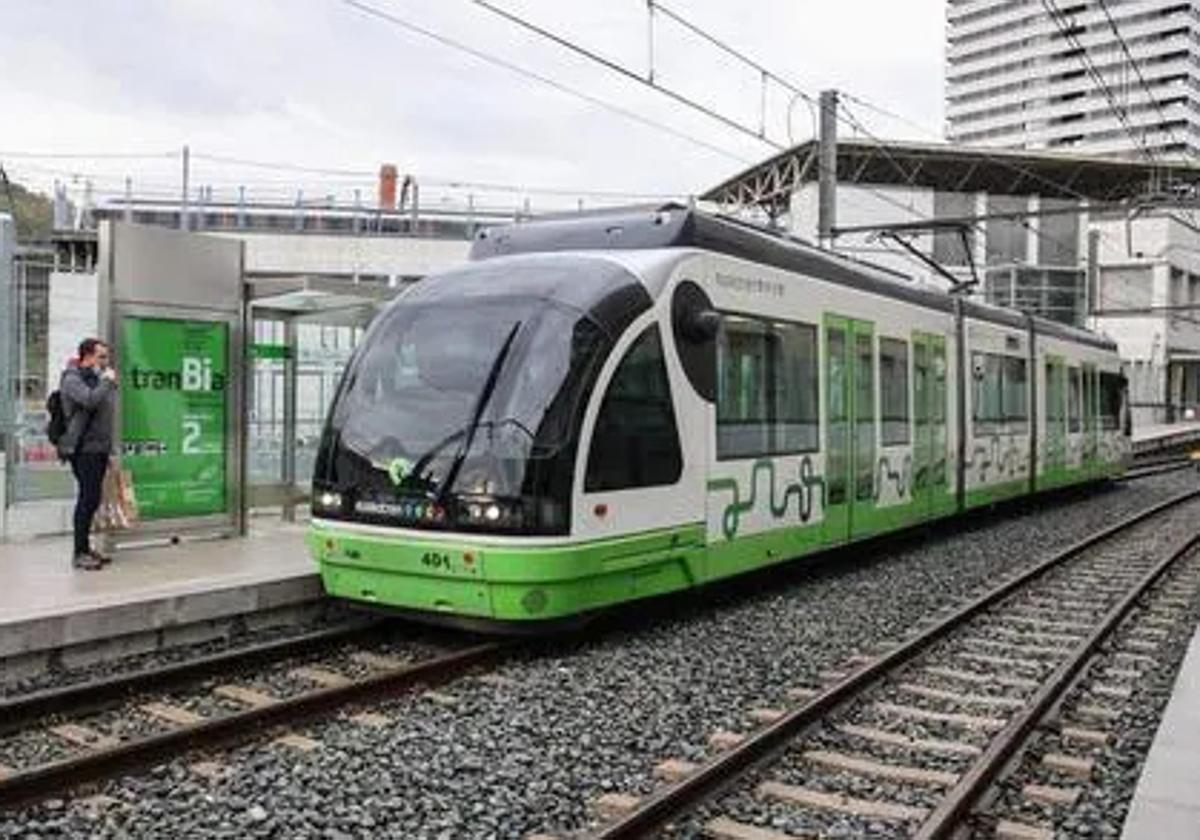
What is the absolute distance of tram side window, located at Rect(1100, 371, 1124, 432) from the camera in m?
25.8

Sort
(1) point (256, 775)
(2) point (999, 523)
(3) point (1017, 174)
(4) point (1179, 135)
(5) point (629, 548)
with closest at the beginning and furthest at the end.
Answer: (1) point (256, 775), (5) point (629, 548), (2) point (999, 523), (4) point (1179, 135), (3) point (1017, 174)

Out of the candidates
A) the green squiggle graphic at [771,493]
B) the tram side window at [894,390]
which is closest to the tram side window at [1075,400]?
the tram side window at [894,390]

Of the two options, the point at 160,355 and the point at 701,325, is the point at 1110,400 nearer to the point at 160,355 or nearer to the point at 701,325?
the point at 701,325

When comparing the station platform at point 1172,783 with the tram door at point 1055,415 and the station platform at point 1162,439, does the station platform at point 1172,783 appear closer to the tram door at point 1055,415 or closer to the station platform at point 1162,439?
the tram door at point 1055,415

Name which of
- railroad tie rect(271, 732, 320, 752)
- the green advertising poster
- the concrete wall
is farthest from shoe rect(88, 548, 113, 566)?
the concrete wall

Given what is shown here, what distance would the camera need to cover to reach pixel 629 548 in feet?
30.1

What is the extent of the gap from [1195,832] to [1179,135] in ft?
82.3

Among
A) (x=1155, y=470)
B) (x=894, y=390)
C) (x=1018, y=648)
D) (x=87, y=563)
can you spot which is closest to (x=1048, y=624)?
A: (x=1018, y=648)

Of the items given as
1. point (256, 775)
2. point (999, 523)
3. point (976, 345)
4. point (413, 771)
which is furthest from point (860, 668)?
point (999, 523)

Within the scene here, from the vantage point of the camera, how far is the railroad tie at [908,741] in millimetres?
7051

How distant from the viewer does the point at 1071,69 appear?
22.7 m

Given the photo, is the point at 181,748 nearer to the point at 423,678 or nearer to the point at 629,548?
the point at 423,678

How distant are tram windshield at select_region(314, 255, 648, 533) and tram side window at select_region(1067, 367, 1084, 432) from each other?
16.0 meters

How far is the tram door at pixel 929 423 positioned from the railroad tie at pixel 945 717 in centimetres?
718
